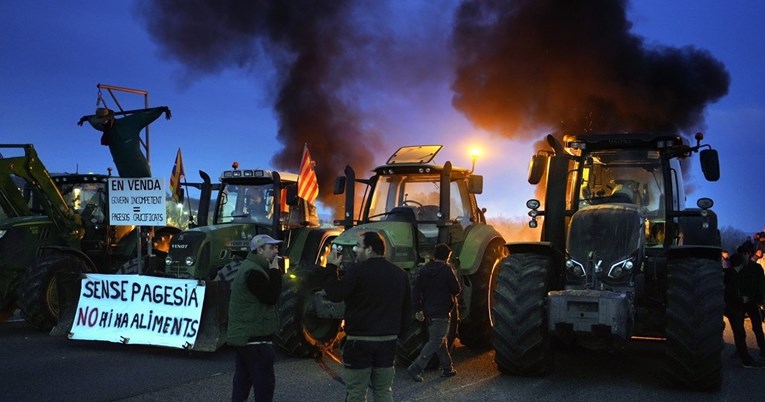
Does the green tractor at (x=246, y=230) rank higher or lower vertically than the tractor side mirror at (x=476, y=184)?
lower

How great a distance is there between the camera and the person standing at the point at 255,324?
5.82 m

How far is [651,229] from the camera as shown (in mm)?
9203

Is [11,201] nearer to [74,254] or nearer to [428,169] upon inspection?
[74,254]

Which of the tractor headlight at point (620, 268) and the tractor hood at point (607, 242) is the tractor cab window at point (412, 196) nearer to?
the tractor hood at point (607, 242)

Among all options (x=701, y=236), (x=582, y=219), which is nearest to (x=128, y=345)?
(x=582, y=219)

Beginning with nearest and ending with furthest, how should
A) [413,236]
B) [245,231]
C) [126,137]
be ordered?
[413,236]
[245,231]
[126,137]

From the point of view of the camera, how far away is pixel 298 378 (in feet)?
28.1

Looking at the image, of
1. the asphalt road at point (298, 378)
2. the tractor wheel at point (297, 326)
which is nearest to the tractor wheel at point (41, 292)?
the asphalt road at point (298, 378)

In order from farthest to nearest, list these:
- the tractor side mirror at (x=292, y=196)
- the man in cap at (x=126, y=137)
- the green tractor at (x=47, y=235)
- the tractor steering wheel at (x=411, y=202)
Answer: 1. the man in cap at (x=126, y=137)
2. the green tractor at (x=47, y=235)
3. the tractor steering wheel at (x=411, y=202)
4. the tractor side mirror at (x=292, y=196)

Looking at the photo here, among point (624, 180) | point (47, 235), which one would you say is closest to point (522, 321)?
point (624, 180)

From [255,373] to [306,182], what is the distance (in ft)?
23.3

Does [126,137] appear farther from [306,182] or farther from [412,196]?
[412,196]

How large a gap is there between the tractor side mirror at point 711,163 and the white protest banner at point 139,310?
6616 mm

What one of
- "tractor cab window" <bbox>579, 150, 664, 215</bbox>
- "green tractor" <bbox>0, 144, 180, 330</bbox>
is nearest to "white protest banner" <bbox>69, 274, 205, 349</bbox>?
"green tractor" <bbox>0, 144, 180, 330</bbox>
